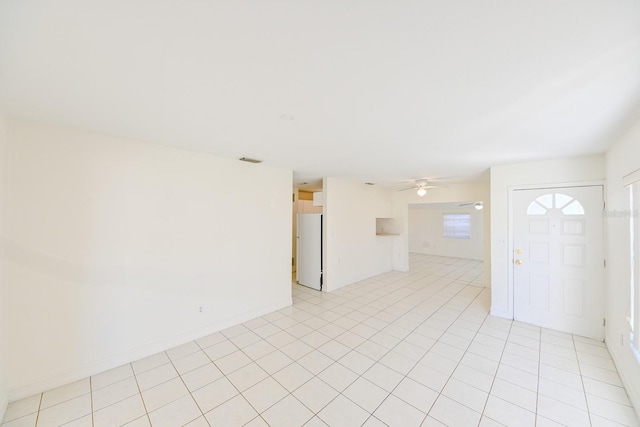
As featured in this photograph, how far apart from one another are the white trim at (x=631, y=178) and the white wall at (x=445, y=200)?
2.01 metres

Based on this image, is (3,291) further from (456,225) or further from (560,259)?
(456,225)

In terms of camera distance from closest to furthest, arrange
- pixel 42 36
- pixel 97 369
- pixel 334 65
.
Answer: pixel 42 36 → pixel 334 65 → pixel 97 369

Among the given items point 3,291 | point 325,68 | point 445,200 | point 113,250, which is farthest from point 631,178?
point 3,291

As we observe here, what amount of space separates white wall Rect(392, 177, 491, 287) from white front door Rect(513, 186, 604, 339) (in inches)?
44.0

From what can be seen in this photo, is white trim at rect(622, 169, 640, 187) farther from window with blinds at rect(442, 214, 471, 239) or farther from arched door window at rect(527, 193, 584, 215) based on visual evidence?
window with blinds at rect(442, 214, 471, 239)

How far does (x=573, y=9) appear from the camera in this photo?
943 mm

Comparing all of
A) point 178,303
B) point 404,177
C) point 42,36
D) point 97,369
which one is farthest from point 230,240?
point 404,177

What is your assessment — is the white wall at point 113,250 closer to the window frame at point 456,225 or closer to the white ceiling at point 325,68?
the white ceiling at point 325,68

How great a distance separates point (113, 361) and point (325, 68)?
134 inches

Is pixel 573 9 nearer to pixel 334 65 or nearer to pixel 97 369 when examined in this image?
pixel 334 65

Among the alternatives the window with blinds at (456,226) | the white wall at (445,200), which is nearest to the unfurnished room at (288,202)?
the white wall at (445,200)

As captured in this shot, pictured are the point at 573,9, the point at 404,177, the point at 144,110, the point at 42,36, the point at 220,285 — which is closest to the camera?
the point at 573,9

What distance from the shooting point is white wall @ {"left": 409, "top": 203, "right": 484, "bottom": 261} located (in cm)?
863

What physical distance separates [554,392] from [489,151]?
254 centimetres
